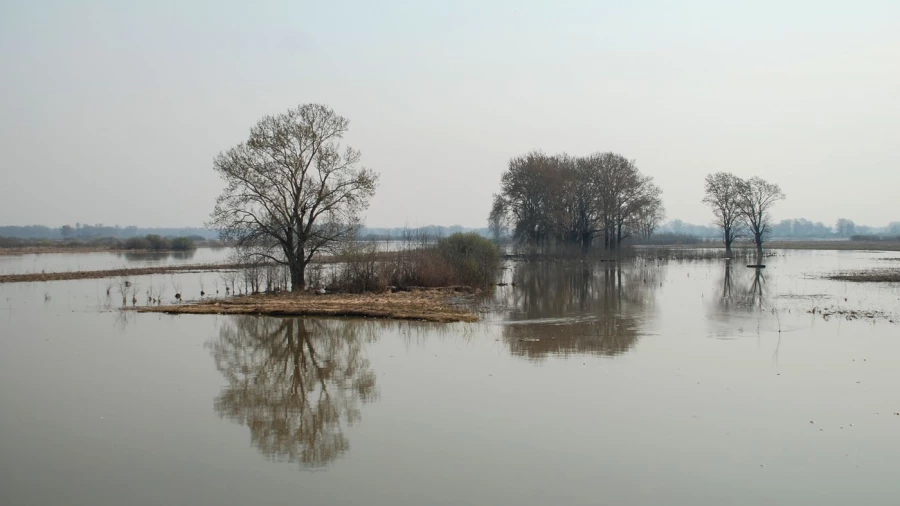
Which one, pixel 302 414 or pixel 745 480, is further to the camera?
pixel 302 414

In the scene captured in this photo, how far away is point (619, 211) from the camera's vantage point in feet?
213

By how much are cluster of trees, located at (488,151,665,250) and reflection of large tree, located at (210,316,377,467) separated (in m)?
43.5

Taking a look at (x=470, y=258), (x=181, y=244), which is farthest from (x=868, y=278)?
(x=181, y=244)

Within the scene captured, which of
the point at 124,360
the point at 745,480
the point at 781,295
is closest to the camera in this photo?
the point at 745,480

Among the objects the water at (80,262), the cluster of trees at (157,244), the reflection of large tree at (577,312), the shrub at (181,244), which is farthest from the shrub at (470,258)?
the cluster of trees at (157,244)

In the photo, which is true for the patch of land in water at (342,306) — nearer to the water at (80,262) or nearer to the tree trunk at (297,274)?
the tree trunk at (297,274)

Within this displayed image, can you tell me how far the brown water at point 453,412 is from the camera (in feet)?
25.4

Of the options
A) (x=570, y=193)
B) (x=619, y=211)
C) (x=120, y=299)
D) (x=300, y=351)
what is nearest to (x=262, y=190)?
(x=120, y=299)

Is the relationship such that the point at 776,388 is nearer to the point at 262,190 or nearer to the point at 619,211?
the point at 262,190

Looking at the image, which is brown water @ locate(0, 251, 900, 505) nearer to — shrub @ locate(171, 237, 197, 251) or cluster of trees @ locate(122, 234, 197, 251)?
shrub @ locate(171, 237, 197, 251)

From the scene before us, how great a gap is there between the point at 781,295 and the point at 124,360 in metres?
24.9

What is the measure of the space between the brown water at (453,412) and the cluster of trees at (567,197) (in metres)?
41.6

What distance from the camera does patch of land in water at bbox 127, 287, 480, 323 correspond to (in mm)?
22141

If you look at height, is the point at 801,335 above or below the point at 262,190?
below
